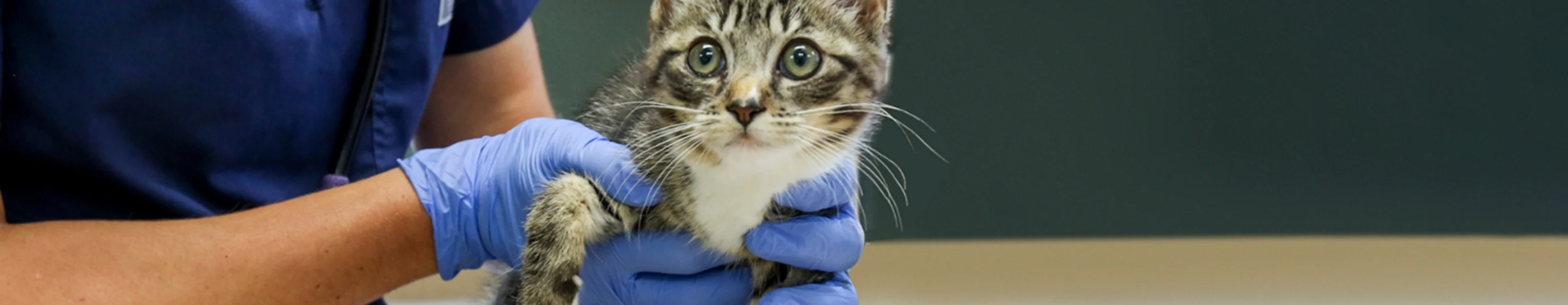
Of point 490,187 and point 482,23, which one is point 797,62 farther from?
point 482,23

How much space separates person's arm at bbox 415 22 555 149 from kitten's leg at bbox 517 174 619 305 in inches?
26.4

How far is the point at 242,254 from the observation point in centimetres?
117

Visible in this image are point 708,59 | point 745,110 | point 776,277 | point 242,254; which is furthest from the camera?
point 776,277

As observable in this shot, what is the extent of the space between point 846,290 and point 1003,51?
172cm

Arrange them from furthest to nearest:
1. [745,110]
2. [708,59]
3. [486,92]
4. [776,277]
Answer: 1. [486,92]
2. [776,277]
3. [708,59]
4. [745,110]

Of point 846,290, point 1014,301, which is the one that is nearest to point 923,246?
point 1014,301

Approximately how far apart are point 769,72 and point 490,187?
23.1 inches

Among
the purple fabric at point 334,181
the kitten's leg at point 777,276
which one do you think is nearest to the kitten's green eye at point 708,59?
the kitten's leg at point 777,276

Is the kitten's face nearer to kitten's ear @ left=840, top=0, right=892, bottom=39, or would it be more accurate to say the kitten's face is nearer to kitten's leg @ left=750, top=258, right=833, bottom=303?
kitten's ear @ left=840, top=0, right=892, bottom=39

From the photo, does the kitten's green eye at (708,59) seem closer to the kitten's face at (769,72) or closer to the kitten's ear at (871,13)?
the kitten's face at (769,72)

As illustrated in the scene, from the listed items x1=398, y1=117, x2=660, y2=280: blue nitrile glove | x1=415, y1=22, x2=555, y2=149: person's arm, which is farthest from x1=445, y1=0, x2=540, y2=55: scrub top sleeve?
x1=398, y1=117, x2=660, y2=280: blue nitrile glove

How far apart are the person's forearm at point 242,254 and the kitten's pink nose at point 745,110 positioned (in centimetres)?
62

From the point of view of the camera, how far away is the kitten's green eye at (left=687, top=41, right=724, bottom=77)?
103 centimetres

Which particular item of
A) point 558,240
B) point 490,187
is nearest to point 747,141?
point 558,240
